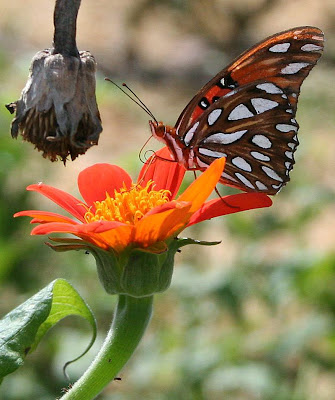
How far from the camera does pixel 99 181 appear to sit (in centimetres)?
136

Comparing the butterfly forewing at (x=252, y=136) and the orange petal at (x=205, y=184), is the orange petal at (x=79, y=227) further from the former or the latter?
the butterfly forewing at (x=252, y=136)

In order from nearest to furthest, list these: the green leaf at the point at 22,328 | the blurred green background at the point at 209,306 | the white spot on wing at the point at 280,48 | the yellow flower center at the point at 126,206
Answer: the green leaf at the point at 22,328, the yellow flower center at the point at 126,206, the white spot on wing at the point at 280,48, the blurred green background at the point at 209,306

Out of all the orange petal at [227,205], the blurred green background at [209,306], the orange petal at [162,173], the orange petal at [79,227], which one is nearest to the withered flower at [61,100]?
the orange petal at [79,227]

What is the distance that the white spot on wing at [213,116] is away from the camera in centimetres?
146

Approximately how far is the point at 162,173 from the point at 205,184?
1.03 feet

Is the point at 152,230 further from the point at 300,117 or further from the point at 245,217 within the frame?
the point at 300,117

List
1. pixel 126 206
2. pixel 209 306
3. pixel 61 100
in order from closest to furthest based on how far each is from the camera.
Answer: pixel 61 100
pixel 126 206
pixel 209 306

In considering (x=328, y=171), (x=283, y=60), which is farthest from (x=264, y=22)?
(x=283, y=60)

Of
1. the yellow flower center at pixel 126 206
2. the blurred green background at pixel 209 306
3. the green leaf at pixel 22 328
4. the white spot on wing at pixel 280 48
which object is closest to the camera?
the green leaf at pixel 22 328

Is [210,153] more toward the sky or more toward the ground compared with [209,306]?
more toward the ground

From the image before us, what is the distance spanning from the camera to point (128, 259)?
1111 mm

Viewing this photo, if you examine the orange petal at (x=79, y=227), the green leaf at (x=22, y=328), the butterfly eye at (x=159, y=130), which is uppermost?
the butterfly eye at (x=159, y=130)

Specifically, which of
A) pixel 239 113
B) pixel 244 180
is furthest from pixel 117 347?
pixel 239 113

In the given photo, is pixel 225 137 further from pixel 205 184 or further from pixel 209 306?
pixel 209 306
